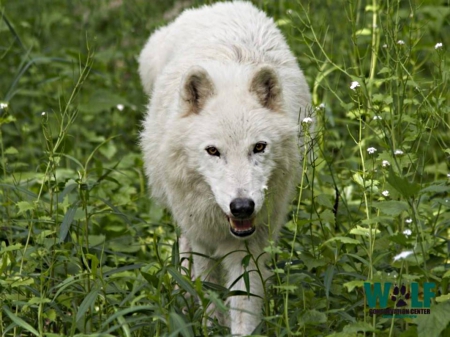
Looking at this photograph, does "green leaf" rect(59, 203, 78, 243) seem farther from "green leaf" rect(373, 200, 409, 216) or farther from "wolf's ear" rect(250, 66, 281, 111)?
"green leaf" rect(373, 200, 409, 216)

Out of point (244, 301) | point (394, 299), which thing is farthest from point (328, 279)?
point (244, 301)

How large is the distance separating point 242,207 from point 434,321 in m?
1.14

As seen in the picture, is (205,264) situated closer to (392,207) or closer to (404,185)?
(392,207)

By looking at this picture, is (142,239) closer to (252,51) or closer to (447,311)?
(252,51)

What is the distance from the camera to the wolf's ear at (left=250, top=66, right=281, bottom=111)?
467 cm

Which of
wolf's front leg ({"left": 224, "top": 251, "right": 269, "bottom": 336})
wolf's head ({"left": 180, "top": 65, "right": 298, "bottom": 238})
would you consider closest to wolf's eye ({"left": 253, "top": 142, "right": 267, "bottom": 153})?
wolf's head ({"left": 180, "top": 65, "right": 298, "bottom": 238})

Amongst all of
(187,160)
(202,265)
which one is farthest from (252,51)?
(202,265)

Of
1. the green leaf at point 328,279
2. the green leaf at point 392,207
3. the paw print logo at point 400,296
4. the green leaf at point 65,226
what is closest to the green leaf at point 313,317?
the green leaf at point 328,279

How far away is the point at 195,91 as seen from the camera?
185 inches

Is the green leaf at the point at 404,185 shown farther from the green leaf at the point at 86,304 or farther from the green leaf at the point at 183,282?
the green leaf at the point at 86,304

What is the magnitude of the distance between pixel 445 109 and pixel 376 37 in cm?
222

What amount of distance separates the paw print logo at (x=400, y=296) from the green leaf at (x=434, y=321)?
251 millimetres

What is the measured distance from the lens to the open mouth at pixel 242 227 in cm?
435

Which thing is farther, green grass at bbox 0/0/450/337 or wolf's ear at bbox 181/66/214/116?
wolf's ear at bbox 181/66/214/116
